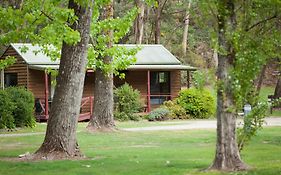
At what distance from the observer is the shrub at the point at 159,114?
3306 centimetres

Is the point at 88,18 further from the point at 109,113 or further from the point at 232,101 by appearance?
the point at 109,113

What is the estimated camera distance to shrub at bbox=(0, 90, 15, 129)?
24.0m

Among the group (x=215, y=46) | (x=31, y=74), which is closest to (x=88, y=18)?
(x=215, y=46)

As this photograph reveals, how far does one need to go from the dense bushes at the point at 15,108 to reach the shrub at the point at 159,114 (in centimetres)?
883

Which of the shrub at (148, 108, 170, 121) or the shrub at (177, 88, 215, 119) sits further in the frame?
the shrub at (177, 88, 215, 119)

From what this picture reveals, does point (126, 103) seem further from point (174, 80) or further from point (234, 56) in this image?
point (234, 56)

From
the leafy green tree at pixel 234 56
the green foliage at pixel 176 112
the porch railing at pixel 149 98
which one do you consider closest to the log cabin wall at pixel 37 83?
the porch railing at pixel 149 98

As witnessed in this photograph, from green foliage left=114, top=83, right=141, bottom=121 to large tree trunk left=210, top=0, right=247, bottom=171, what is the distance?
21831 millimetres

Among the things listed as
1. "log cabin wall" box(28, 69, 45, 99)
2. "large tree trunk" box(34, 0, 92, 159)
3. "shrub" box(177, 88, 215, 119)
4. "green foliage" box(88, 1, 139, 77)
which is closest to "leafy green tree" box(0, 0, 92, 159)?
"large tree trunk" box(34, 0, 92, 159)

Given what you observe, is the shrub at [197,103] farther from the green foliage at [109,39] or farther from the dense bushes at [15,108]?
the green foliage at [109,39]

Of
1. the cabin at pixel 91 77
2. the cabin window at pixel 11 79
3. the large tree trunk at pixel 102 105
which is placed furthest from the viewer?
the cabin window at pixel 11 79

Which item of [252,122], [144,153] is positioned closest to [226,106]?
[252,122]

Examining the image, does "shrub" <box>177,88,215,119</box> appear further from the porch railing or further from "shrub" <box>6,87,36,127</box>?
"shrub" <box>6,87,36,127</box>

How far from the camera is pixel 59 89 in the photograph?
1426 cm
